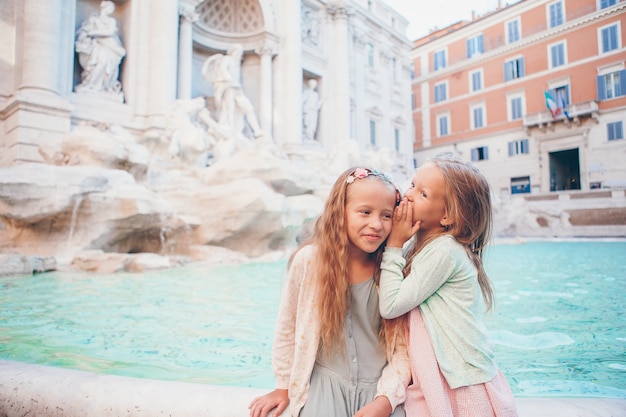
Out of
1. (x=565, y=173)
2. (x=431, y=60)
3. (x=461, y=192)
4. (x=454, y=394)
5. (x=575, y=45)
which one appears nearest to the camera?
(x=454, y=394)

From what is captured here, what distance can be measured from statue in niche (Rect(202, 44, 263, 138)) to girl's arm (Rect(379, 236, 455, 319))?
10.6m

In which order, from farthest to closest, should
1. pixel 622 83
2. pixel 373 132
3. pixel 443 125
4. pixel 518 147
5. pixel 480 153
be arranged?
pixel 443 125 < pixel 480 153 < pixel 518 147 < pixel 373 132 < pixel 622 83

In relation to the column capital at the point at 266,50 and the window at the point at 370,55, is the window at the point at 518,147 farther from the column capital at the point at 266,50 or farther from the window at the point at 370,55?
the column capital at the point at 266,50

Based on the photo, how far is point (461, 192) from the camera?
1.10 meters

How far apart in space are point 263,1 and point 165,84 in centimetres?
547

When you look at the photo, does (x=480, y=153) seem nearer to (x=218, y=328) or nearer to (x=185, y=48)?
(x=185, y=48)

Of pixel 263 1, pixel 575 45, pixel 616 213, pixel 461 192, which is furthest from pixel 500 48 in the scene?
pixel 461 192

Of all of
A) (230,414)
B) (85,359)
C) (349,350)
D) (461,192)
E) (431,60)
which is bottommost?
(85,359)

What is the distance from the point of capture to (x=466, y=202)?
1113mm

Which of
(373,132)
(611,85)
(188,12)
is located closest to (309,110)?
(373,132)

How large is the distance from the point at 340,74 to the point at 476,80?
10798 millimetres

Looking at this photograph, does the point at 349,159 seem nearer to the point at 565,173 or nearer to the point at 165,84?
the point at 165,84

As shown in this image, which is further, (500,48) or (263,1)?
(500,48)

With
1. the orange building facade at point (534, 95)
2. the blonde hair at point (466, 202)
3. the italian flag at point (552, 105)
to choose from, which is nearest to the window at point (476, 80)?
the orange building facade at point (534, 95)
